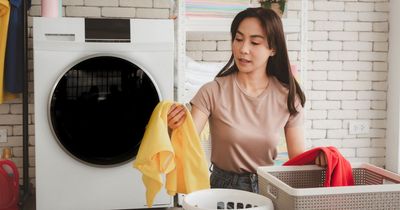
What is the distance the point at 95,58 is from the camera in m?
2.53

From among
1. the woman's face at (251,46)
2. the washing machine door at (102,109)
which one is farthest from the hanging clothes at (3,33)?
the woman's face at (251,46)

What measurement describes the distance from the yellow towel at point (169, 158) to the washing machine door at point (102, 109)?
126cm

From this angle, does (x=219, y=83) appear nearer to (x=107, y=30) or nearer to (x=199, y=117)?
(x=199, y=117)

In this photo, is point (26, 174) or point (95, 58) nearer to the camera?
point (95, 58)

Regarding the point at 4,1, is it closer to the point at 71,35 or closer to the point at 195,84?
the point at 71,35

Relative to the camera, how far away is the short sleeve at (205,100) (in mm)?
1755

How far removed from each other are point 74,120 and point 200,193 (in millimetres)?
1633

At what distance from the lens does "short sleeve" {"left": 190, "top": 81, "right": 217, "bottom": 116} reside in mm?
1755

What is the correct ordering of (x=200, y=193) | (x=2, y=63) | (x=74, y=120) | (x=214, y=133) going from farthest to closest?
(x=2, y=63) → (x=74, y=120) → (x=214, y=133) → (x=200, y=193)

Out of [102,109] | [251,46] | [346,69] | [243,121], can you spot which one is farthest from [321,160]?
[346,69]

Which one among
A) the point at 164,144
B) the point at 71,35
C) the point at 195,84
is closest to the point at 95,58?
the point at 71,35

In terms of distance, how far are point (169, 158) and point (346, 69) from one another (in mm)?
2643

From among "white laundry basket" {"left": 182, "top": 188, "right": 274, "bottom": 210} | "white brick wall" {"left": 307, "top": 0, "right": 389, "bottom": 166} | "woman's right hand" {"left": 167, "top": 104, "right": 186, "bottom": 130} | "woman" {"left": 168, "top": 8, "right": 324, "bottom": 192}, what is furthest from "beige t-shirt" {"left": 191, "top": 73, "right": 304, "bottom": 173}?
"white brick wall" {"left": 307, "top": 0, "right": 389, "bottom": 166}

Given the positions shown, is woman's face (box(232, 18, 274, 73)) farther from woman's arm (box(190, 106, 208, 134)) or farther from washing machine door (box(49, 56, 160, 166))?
washing machine door (box(49, 56, 160, 166))
